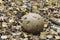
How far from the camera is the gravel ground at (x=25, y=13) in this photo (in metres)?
4.18

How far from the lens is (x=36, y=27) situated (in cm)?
416

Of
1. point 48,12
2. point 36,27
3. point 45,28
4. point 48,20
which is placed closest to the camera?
point 36,27

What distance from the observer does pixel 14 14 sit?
4.79m

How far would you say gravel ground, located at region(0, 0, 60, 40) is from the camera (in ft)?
13.7

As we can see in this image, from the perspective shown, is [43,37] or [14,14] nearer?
[43,37]

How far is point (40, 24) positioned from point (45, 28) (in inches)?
12.6

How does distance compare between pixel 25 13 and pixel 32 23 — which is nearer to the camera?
pixel 32 23

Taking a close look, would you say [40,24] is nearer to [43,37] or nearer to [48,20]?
[43,37]

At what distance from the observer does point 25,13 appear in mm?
4879

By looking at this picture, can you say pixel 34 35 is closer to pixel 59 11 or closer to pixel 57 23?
pixel 57 23

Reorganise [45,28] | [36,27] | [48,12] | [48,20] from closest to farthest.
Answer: [36,27] → [45,28] → [48,20] → [48,12]

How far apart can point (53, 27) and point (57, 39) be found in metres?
0.41

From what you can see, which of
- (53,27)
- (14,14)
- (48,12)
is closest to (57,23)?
(53,27)

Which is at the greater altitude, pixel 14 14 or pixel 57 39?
pixel 14 14
